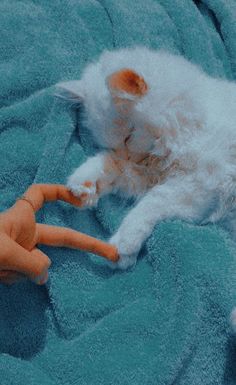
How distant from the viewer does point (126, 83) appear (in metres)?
0.94

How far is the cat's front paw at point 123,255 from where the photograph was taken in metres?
0.93

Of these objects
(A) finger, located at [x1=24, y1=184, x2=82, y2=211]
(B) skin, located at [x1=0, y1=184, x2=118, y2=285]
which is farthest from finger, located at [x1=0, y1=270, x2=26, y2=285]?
(A) finger, located at [x1=24, y1=184, x2=82, y2=211]

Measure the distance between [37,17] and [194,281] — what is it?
0.68 metres

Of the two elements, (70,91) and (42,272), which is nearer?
(42,272)

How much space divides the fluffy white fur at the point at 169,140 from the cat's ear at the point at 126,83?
0.03 meters

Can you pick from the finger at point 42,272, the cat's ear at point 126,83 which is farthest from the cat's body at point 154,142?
the finger at point 42,272

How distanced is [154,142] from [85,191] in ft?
0.55

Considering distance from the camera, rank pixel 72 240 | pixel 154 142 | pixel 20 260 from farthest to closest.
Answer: pixel 154 142 < pixel 72 240 < pixel 20 260

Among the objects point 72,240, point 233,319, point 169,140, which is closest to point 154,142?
point 169,140

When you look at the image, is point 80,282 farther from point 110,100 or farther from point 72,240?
point 110,100

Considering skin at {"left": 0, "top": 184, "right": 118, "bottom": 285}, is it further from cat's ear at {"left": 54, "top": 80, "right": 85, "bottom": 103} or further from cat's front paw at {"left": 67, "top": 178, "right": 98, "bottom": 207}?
cat's ear at {"left": 54, "top": 80, "right": 85, "bottom": 103}

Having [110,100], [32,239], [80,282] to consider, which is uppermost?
[110,100]

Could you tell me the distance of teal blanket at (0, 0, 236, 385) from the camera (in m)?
0.85

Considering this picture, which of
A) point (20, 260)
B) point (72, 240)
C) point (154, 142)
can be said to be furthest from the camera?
point (154, 142)
